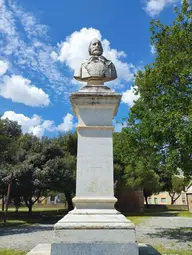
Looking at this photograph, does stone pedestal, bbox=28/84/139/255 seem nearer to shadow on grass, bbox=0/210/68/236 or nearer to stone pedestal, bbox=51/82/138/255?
stone pedestal, bbox=51/82/138/255

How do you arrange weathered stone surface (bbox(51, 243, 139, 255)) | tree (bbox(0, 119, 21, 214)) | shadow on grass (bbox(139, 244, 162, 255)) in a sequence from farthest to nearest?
1. tree (bbox(0, 119, 21, 214))
2. shadow on grass (bbox(139, 244, 162, 255))
3. weathered stone surface (bbox(51, 243, 139, 255))

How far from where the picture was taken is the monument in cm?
398

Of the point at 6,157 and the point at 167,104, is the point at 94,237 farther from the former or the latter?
the point at 6,157

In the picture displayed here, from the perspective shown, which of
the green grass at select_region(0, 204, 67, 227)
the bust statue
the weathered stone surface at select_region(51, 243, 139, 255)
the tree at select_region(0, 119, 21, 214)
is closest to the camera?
the weathered stone surface at select_region(51, 243, 139, 255)

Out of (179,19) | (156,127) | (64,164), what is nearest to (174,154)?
(156,127)

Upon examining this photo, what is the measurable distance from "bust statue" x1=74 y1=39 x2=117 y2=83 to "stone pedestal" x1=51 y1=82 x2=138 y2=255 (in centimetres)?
20

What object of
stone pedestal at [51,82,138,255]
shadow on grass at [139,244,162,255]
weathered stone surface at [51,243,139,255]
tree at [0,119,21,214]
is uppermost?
tree at [0,119,21,214]

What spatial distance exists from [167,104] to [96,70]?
292 inches

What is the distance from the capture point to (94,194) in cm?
454

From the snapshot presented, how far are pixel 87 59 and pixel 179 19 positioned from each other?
926 centimetres

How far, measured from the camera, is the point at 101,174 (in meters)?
4.62

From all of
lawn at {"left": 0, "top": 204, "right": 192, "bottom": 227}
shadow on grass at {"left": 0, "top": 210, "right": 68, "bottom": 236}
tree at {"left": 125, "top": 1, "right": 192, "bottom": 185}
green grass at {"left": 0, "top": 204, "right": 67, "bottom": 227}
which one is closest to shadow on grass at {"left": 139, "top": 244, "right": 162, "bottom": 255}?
tree at {"left": 125, "top": 1, "right": 192, "bottom": 185}

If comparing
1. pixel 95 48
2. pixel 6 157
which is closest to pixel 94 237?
pixel 95 48

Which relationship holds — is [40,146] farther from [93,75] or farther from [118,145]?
[93,75]
